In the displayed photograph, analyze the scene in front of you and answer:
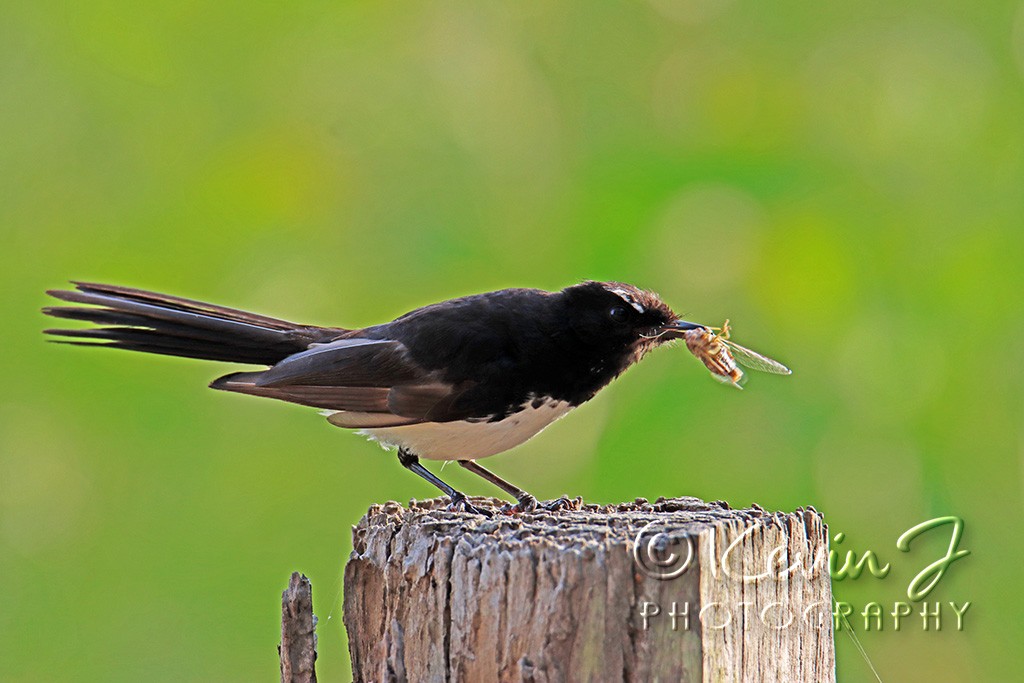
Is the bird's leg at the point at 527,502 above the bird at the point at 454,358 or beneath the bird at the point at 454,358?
beneath

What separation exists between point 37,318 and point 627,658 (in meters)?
4.44

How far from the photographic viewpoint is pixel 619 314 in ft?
13.2

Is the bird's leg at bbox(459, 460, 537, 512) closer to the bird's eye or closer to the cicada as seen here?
the bird's eye

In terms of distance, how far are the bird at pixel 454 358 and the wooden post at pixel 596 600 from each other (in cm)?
108

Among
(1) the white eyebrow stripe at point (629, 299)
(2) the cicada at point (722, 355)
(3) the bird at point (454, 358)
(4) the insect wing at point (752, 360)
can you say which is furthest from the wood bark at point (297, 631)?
(4) the insect wing at point (752, 360)

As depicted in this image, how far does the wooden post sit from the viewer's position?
2455 millimetres

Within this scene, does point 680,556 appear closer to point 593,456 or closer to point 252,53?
point 593,456

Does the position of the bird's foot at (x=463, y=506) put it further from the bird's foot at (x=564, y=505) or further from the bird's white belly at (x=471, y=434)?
the bird's white belly at (x=471, y=434)

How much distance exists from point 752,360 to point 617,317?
22.3 inches

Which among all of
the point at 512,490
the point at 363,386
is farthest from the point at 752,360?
the point at 363,386

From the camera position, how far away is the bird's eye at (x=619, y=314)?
4031 mm

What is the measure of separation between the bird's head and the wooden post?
1196 millimetres

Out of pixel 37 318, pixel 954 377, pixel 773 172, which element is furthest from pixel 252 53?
pixel 954 377

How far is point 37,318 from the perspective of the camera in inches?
240
